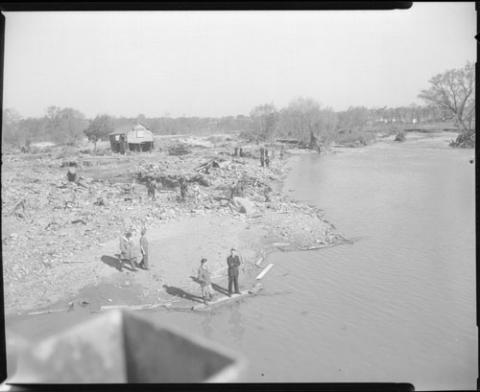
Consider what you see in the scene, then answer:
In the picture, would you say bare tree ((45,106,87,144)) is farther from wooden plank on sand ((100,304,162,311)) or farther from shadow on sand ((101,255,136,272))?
wooden plank on sand ((100,304,162,311))

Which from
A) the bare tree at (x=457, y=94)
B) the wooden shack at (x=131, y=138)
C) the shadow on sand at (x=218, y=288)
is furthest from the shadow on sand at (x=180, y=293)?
the bare tree at (x=457, y=94)

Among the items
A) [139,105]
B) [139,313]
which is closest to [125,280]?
[139,313]

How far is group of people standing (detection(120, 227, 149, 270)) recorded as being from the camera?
3.25m

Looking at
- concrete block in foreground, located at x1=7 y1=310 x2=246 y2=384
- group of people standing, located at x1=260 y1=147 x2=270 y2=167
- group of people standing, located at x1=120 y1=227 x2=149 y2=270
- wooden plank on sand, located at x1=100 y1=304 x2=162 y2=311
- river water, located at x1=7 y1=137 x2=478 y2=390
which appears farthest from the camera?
group of people standing, located at x1=260 y1=147 x2=270 y2=167

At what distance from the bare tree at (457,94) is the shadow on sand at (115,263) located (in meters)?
2.59

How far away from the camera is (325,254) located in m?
3.34

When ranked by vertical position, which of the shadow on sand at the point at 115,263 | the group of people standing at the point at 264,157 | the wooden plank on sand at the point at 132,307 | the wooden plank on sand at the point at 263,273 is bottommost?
the wooden plank on sand at the point at 132,307

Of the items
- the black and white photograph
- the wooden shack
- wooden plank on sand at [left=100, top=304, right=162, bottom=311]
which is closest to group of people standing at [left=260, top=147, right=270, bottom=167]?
the black and white photograph

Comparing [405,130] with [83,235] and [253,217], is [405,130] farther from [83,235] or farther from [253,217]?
[83,235]

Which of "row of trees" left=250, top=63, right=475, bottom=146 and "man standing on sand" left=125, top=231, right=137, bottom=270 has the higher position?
"row of trees" left=250, top=63, right=475, bottom=146

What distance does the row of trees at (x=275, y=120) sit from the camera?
124 inches

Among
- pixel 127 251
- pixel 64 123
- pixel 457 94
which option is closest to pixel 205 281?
pixel 127 251

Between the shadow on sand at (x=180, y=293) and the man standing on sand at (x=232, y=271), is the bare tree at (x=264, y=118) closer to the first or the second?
the man standing on sand at (x=232, y=271)

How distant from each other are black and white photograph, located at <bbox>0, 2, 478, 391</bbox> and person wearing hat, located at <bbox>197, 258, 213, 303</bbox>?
22 millimetres
